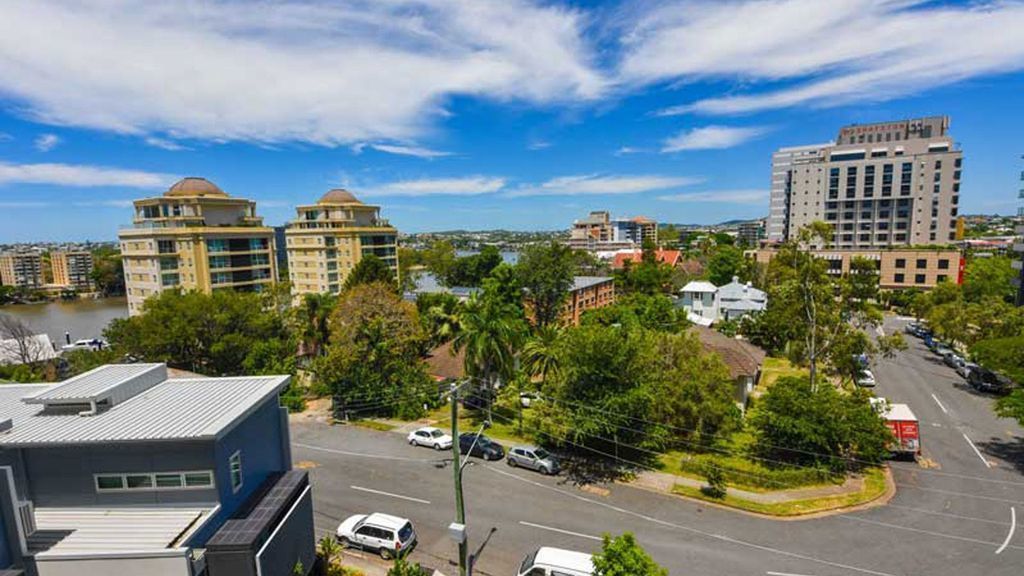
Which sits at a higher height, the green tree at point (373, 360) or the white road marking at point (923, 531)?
the green tree at point (373, 360)

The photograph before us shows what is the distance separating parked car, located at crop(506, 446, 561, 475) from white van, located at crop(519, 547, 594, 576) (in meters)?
9.42

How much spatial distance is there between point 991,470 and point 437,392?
33766mm

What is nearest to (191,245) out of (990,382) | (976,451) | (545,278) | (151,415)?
(545,278)

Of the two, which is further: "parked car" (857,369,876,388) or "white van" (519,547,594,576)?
"parked car" (857,369,876,388)

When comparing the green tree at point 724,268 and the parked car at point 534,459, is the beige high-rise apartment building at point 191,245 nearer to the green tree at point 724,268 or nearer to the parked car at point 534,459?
the parked car at point 534,459

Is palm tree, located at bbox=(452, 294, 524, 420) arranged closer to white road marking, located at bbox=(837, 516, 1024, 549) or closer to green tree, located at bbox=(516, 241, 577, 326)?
white road marking, located at bbox=(837, 516, 1024, 549)

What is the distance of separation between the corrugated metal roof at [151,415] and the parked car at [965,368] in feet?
174

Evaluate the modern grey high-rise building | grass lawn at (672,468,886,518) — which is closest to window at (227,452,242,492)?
grass lawn at (672,468,886,518)

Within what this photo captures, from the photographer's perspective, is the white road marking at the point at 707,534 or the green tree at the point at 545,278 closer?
the white road marking at the point at 707,534

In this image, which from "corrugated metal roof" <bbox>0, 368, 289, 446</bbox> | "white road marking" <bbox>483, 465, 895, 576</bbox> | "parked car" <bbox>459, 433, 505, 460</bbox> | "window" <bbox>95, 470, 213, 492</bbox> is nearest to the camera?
"corrugated metal roof" <bbox>0, 368, 289, 446</bbox>

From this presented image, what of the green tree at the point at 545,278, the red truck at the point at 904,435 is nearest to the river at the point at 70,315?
the green tree at the point at 545,278

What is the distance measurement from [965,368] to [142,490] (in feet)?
191

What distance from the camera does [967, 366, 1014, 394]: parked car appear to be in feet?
126

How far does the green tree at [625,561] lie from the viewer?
11.9 meters
